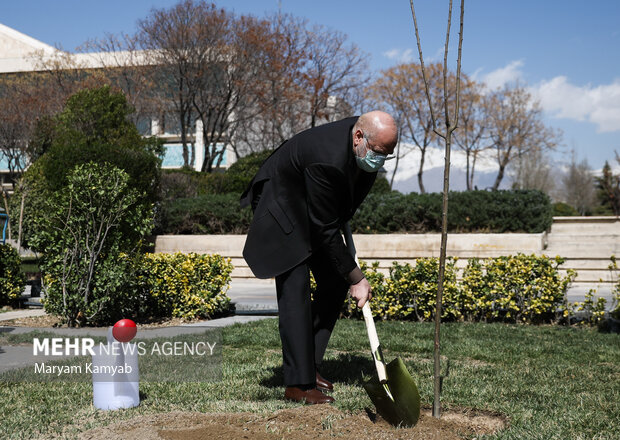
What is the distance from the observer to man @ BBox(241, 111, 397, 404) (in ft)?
11.1

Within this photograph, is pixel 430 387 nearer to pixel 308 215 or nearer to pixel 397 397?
pixel 397 397

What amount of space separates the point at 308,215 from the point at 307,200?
168mm

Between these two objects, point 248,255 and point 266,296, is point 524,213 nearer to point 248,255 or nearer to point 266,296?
point 266,296

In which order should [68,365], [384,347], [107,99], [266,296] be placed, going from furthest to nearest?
1. [107,99]
2. [266,296]
3. [384,347]
4. [68,365]

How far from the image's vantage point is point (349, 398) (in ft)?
12.1

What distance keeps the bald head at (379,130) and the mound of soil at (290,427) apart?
143cm

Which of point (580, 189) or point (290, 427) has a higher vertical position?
point (580, 189)

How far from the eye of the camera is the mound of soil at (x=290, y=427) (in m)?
2.91

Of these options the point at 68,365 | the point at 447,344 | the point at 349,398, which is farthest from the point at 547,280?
the point at 68,365

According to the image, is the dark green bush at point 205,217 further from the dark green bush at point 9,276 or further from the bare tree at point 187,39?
the bare tree at point 187,39

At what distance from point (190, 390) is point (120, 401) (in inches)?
22.4

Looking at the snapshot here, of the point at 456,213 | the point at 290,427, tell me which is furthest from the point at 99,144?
the point at 290,427

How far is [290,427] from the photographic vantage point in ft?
9.97

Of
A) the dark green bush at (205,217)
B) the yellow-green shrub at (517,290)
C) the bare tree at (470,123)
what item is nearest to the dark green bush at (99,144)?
the dark green bush at (205,217)
